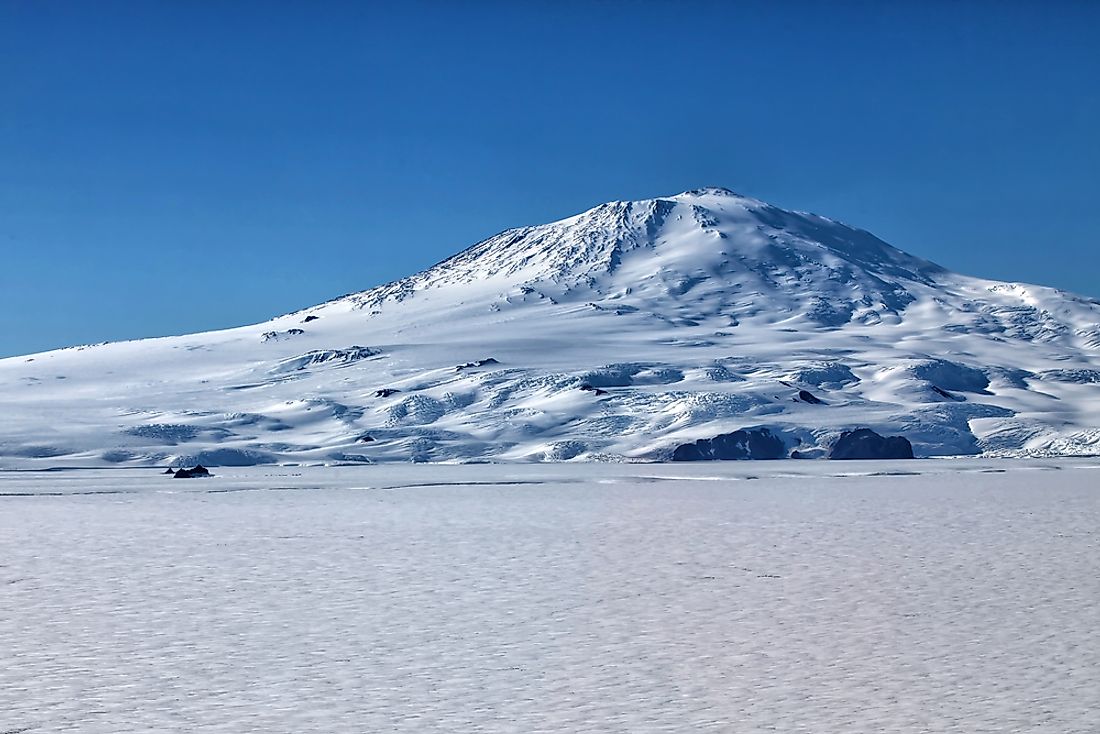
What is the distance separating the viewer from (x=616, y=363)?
81938mm

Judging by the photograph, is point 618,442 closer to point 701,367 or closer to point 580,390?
point 580,390

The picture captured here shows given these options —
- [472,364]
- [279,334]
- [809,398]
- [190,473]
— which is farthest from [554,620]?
[279,334]

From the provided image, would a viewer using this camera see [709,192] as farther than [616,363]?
Yes

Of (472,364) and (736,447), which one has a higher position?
(472,364)

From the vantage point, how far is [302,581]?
15.9 metres

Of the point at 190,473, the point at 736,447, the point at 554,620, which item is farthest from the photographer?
the point at 736,447

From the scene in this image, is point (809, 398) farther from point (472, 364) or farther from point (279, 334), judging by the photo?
point (279, 334)

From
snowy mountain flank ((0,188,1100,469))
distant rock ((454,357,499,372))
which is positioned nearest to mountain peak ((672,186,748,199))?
snowy mountain flank ((0,188,1100,469))

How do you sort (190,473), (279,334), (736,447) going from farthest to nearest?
(279,334) → (736,447) → (190,473)

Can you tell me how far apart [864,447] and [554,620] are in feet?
163

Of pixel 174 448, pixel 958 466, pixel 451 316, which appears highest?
pixel 451 316

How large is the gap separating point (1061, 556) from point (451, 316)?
89196 mm

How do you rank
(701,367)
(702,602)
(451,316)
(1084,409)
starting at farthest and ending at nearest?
(451,316), (701,367), (1084,409), (702,602)

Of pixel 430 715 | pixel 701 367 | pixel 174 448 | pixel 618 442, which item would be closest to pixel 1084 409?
pixel 701 367
